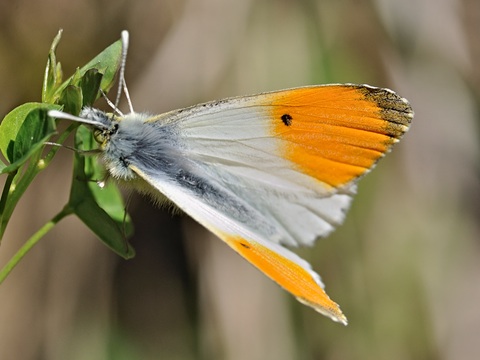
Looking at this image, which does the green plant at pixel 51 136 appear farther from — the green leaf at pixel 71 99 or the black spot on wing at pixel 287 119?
the black spot on wing at pixel 287 119

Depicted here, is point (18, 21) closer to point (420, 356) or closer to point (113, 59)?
point (113, 59)

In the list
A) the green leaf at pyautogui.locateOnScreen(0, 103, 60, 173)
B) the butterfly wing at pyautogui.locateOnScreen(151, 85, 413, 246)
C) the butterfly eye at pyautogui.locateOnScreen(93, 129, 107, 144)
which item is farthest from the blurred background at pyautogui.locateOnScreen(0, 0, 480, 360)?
the green leaf at pyautogui.locateOnScreen(0, 103, 60, 173)

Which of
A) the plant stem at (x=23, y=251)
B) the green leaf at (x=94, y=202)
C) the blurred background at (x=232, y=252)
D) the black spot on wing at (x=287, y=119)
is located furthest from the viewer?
the blurred background at (x=232, y=252)

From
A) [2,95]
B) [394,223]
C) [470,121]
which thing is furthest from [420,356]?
[2,95]

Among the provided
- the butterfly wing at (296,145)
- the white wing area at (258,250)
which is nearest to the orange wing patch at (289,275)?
the white wing area at (258,250)

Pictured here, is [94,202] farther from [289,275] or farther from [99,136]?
[289,275]

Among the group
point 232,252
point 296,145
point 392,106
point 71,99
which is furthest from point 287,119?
point 232,252
